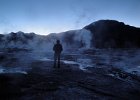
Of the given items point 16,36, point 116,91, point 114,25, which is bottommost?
point 116,91

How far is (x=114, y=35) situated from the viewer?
95812 millimetres

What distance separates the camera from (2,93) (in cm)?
594

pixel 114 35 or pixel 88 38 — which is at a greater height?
pixel 114 35

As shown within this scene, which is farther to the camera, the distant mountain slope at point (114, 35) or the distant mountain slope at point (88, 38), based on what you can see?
the distant mountain slope at point (114, 35)

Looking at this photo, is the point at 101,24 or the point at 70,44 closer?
the point at 70,44

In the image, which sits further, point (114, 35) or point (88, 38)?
point (114, 35)

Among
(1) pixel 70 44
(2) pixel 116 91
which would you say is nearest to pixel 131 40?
(1) pixel 70 44

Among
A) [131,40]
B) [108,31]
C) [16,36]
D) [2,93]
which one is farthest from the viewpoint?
[108,31]

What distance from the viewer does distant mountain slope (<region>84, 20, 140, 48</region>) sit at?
86.4 m

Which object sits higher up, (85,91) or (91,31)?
(91,31)

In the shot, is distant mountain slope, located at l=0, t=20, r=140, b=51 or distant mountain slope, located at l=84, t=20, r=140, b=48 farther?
distant mountain slope, located at l=84, t=20, r=140, b=48

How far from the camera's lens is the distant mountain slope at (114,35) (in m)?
86.4

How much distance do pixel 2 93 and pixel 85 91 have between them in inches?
106

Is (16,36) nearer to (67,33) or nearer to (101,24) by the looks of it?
(67,33)
